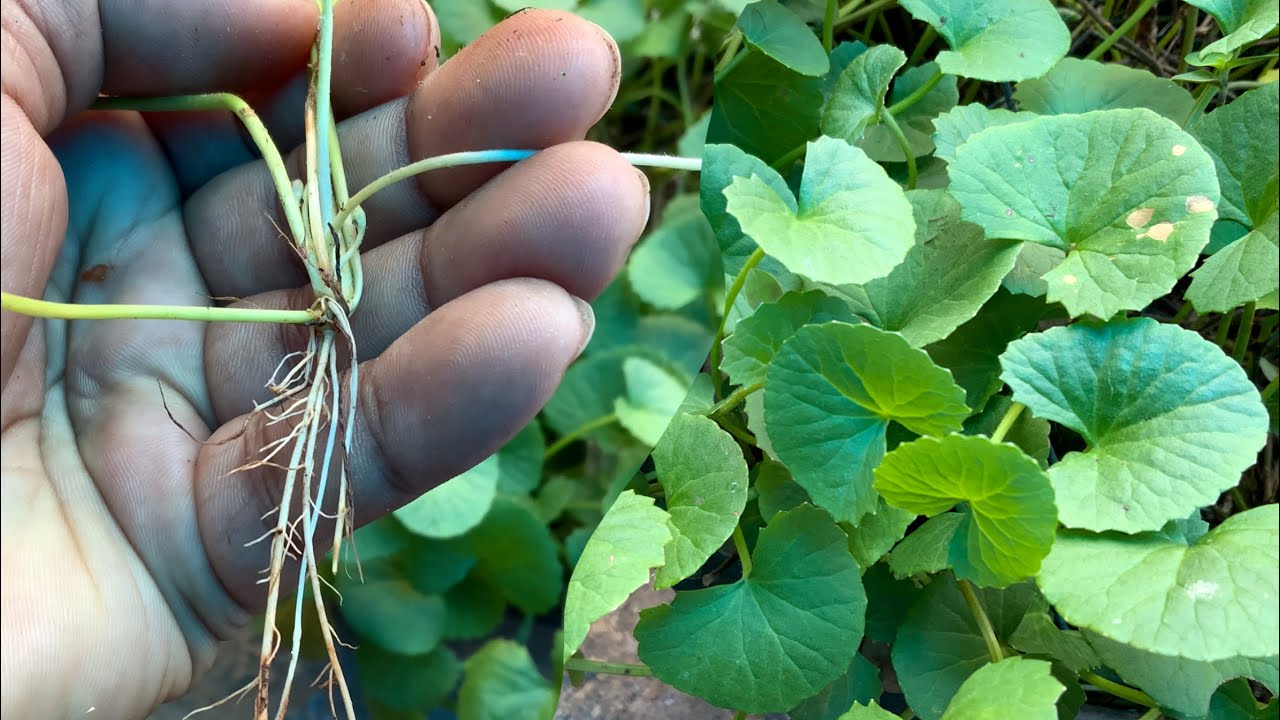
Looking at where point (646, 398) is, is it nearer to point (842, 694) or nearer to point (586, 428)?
point (586, 428)

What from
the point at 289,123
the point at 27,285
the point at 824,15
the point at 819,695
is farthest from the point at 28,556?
the point at 824,15

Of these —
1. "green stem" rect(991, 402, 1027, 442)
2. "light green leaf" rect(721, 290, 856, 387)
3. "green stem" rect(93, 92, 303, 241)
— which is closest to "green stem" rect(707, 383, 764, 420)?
"light green leaf" rect(721, 290, 856, 387)

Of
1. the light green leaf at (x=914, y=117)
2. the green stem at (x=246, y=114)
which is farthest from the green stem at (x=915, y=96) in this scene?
the green stem at (x=246, y=114)

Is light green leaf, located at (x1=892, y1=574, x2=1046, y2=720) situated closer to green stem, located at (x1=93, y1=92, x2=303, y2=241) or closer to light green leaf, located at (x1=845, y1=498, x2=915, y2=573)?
light green leaf, located at (x1=845, y1=498, x2=915, y2=573)

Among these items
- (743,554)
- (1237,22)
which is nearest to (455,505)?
(743,554)

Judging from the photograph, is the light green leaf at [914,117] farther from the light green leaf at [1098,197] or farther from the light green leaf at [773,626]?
the light green leaf at [773,626]

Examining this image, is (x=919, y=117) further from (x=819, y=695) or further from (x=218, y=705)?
(x=218, y=705)
